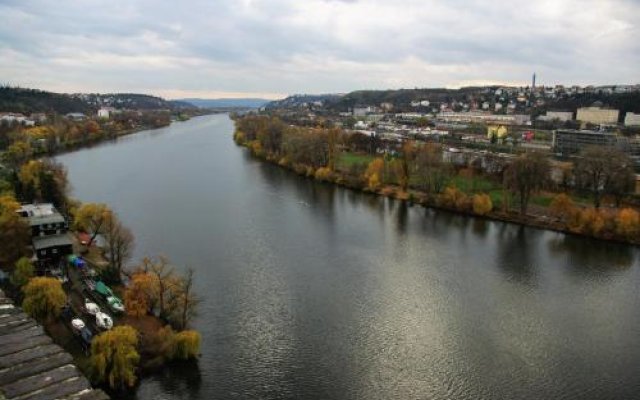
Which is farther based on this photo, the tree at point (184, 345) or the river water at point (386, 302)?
the tree at point (184, 345)

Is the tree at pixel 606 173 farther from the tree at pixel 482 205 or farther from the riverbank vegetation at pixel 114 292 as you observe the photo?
the riverbank vegetation at pixel 114 292

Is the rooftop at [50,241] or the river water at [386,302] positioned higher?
the rooftop at [50,241]

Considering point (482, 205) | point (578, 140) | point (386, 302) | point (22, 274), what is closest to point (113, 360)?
point (22, 274)

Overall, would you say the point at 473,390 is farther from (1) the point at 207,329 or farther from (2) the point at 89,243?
(2) the point at 89,243

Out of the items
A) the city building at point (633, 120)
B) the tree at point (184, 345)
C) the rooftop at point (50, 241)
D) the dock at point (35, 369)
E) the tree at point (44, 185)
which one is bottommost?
the tree at point (184, 345)

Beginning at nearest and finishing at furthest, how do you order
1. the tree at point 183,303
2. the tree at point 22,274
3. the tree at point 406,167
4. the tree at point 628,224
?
the tree at point 183,303
the tree at point 22,274
the tree at point 628,224
the tree at point 406,167

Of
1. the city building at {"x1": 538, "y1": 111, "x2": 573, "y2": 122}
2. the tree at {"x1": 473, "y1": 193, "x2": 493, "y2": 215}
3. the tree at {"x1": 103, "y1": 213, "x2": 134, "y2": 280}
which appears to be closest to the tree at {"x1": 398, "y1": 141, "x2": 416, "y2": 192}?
the tree at {"x1": 473, "y1": 193, "x2": 493, "y2": 215}

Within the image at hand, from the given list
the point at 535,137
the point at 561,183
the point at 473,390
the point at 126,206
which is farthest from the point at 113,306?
the point at 535,137

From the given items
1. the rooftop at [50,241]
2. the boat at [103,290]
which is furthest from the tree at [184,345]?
the rooftop at [50,241]
